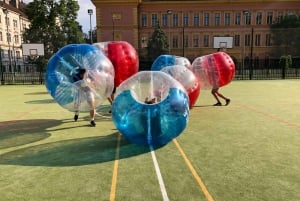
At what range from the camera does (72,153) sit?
645 cm

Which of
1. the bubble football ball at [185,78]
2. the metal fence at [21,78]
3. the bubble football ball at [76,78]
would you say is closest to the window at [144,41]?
the metal fence at [21,78]

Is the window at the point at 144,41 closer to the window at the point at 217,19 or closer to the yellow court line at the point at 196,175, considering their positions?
the window at the point at 217,19

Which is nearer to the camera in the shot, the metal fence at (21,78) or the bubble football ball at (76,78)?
the bubble football ball at (76,78)

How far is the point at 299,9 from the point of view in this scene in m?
66.9

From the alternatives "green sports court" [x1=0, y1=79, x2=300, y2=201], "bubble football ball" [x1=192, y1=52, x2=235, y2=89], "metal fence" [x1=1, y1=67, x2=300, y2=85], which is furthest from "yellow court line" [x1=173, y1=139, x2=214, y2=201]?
"metal fence" [x1=1, y1=67, x2=300, y2=85]

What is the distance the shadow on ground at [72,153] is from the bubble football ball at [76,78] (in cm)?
128

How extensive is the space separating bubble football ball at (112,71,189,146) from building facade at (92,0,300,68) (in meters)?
58.7

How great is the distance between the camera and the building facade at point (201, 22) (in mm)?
64688

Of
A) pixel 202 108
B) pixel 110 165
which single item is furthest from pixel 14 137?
pixel 202 108

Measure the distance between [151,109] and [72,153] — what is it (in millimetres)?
2055

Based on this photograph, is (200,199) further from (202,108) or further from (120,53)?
(202,108)

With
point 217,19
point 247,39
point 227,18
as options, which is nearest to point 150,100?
point 247,39

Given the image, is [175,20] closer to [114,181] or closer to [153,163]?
[153,163]

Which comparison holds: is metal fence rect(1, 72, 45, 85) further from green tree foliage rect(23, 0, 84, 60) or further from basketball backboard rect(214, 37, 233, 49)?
green tree foliage rect(23, 0, 84, 60)
